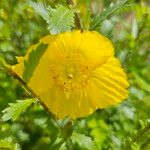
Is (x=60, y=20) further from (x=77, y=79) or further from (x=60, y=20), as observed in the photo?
(x=77, y=79)

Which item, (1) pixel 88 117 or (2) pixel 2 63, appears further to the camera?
(1) pixel 88 117

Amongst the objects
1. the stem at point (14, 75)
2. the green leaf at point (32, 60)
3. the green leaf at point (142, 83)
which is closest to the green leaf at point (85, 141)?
the stem at point (14, 75)

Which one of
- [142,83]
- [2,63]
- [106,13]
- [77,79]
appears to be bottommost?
[142,83]

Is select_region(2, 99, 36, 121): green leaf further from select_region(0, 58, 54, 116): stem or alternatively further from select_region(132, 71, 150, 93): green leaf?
select_region(132, 71, 150, 93): green leaf

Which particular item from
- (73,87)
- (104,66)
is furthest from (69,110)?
(104,66)

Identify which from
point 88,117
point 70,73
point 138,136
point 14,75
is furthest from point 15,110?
point 88,117

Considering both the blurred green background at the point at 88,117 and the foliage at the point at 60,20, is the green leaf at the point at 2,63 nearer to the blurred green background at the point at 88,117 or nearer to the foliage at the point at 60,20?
the foliage at the point at 60,20

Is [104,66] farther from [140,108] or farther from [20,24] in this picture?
[20,24]

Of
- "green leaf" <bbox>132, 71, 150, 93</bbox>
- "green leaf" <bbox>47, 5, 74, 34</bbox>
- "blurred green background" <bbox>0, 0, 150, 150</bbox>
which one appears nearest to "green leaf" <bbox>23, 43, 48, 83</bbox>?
"green leaf" <bbox>47, 5, 74, 34</bbox>
